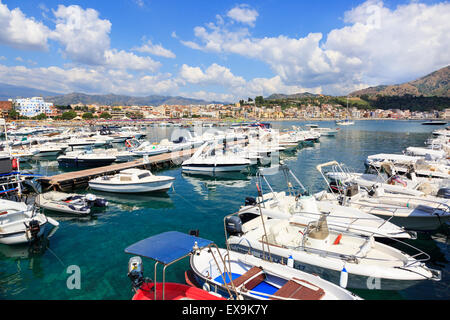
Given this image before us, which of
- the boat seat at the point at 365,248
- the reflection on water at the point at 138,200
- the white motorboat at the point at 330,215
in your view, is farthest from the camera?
the reflection on water at the point at 138,200

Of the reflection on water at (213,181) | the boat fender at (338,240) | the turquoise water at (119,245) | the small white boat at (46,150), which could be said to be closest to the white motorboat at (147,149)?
the reflection on water at (213,181)

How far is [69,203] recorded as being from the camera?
16.6 metres

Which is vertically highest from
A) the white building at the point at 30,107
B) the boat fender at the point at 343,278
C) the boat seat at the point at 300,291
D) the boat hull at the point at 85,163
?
the white building at the point at 30,107

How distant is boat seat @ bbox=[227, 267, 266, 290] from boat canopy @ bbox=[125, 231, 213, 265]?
1470mm

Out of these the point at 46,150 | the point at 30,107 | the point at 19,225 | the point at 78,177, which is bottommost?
the point at 19,225

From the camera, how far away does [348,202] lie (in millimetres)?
14562

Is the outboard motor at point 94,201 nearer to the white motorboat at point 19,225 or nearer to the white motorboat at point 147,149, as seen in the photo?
the white motorboat at point 19,225

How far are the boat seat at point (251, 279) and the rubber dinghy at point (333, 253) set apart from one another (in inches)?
36.4

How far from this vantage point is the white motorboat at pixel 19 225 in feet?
39.8

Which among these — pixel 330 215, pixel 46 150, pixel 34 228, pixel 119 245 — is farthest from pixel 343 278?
pixel 46 150

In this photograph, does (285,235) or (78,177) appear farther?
(78,177)

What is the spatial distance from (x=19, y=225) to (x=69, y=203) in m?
4.33

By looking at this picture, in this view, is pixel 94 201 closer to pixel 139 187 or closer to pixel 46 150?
pixel 139 187
